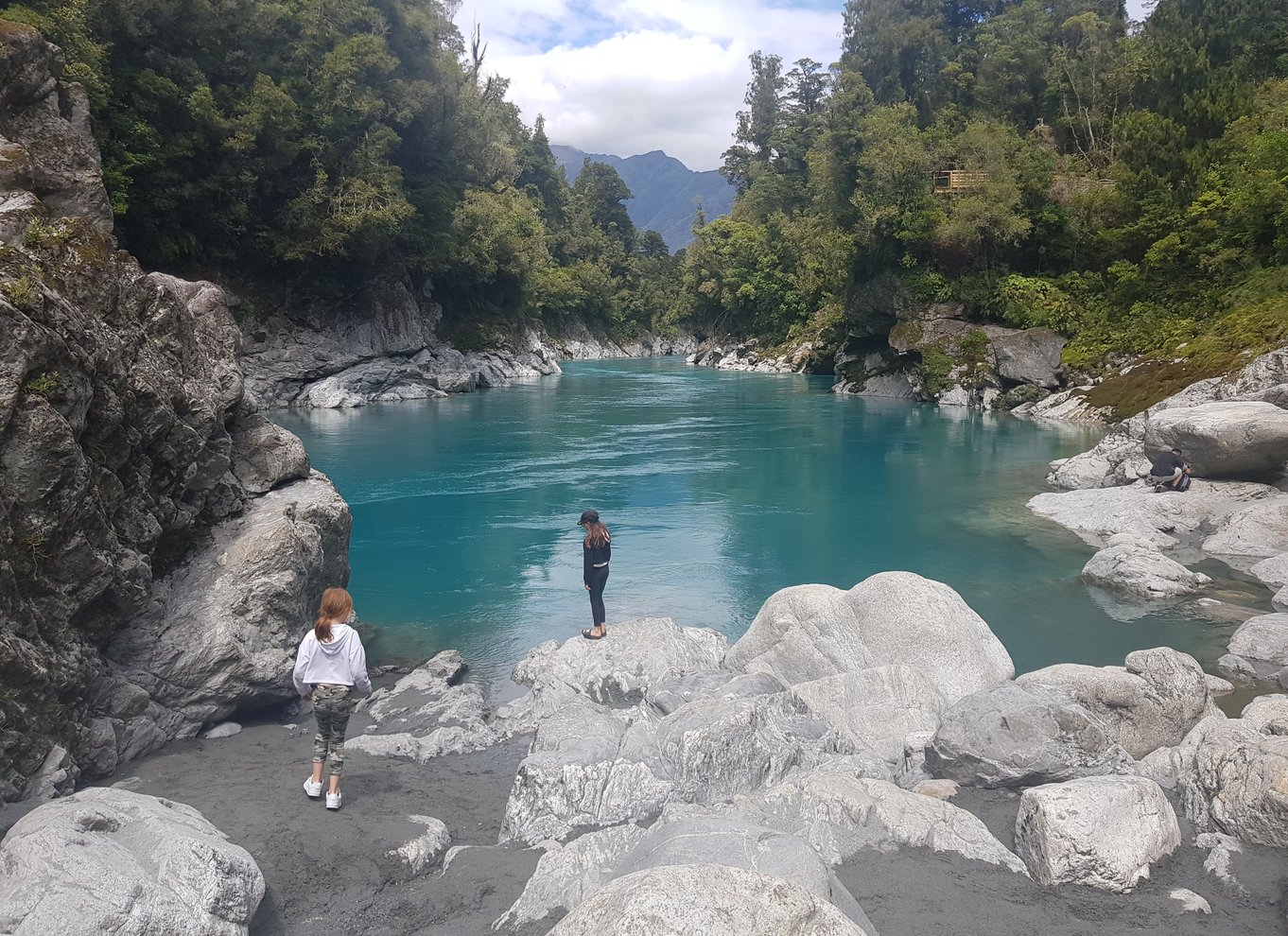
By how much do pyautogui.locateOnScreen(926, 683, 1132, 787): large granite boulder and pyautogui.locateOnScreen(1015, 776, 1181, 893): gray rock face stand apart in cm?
89

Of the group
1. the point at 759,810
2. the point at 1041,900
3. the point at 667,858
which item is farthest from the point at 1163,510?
the point at 667,858

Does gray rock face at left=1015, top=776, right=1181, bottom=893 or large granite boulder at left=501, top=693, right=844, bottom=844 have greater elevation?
gray rock face at left=1015, top=776, right=1181, bottom=893

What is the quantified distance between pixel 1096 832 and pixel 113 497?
28.6 ft

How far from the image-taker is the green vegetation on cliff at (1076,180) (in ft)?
105

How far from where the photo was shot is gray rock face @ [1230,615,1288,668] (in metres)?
10.7

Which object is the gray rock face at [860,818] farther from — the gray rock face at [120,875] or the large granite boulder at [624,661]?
the large granite boulder at [624,661]

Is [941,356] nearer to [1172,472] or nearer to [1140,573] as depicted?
[1172,472]

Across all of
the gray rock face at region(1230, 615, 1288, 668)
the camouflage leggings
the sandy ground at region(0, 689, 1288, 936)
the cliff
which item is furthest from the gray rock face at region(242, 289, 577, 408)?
the gray rock face at region(1230, 615, 1288, 668)

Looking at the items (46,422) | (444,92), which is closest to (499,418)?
(444,92)

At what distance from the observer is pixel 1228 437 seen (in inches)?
698

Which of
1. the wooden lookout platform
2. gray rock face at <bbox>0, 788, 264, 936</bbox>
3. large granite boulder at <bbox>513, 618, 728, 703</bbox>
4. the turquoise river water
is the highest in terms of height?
the wooden lookout platform

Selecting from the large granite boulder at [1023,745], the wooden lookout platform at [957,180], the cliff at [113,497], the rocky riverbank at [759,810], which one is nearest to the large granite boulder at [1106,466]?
the rocky riverbank at [759,810]

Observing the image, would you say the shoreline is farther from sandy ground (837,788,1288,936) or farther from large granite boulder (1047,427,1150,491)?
large granite boulder (1047,427,1150,491)

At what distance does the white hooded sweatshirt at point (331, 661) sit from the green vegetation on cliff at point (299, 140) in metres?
28.3
